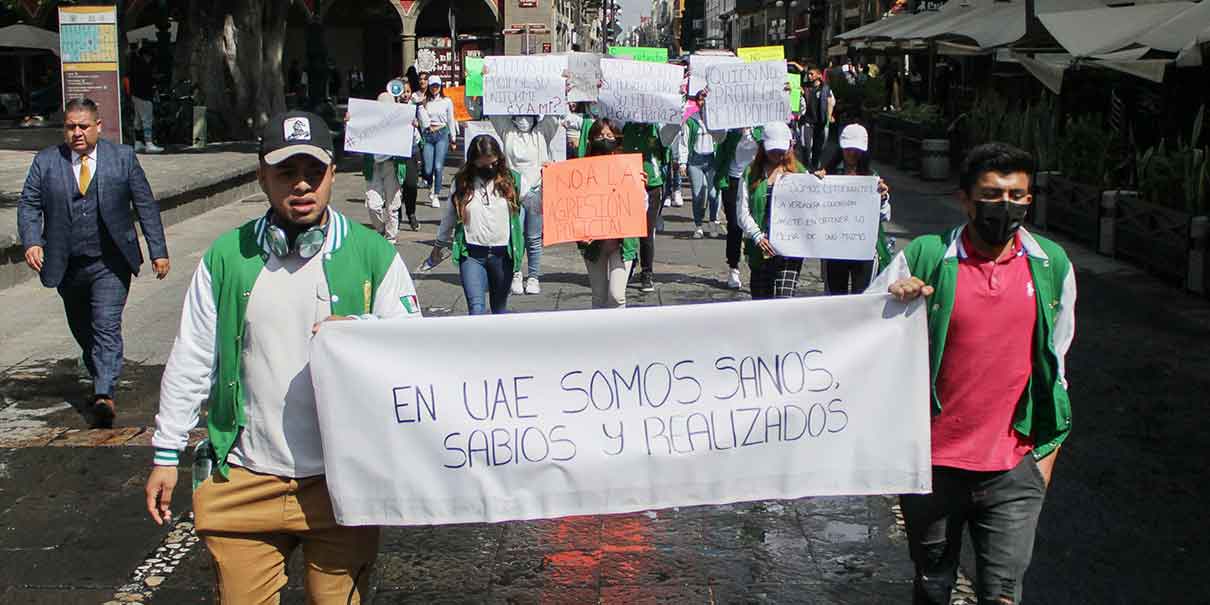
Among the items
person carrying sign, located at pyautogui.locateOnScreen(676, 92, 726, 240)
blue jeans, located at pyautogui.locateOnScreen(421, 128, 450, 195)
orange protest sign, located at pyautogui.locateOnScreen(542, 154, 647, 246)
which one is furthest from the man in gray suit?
blue jeans, located at pyautogui.locateOnScreen(421, 128, 450, 195)

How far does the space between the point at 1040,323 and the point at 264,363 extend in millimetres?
2153

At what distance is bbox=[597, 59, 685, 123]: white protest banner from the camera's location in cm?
1202

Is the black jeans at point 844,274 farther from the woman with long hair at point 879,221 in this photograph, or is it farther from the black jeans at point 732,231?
the black jeans at point 732,231

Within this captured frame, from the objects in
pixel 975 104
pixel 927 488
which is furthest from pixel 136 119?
pixel 927 488

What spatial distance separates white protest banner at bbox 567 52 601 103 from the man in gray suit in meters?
5.40

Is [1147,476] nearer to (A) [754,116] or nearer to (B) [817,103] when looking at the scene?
(A) [754,116]

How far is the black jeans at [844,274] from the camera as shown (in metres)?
8.71

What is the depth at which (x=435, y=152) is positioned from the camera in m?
18.0

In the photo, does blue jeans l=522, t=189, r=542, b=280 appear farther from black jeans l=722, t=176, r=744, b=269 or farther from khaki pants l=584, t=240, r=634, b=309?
khaki pants l=584, t=240, r=634, b=309

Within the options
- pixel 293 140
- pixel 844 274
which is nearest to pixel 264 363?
pixel 293 140

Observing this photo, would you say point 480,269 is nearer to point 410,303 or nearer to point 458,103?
point 410,303

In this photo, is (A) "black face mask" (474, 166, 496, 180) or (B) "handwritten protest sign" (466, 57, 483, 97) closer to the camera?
(A) "black face mask" (474, 166, 496, 180)

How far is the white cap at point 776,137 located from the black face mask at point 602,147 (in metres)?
1.82

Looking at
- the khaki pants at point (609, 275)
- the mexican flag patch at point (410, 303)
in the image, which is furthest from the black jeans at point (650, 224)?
the mexican flag patch at point (410, 303)
